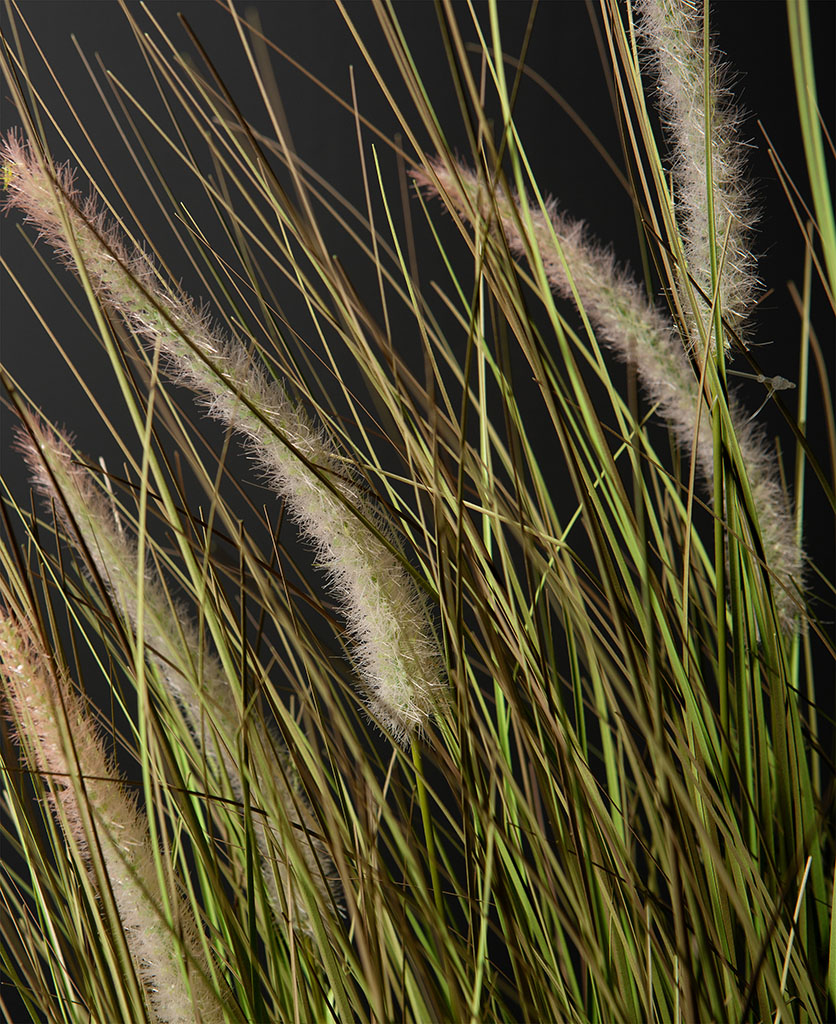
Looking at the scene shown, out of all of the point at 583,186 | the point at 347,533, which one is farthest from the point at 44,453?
the point at 583,186

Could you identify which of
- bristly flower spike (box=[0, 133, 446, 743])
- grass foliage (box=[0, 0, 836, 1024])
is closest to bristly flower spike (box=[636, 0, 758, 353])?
grass foliage (box=[0, 0, 836, 1024])

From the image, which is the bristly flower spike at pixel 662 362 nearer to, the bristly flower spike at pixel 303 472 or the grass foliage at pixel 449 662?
the grass foliage at pixel 449 662

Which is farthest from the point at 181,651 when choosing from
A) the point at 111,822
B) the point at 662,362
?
the point at 662,362

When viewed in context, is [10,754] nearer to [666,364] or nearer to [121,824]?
[121,824]

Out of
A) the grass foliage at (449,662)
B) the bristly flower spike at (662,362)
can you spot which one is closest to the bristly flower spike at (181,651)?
the grass foliage at (449,662)

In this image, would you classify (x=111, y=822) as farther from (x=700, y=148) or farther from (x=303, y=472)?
(x=700, y=148)

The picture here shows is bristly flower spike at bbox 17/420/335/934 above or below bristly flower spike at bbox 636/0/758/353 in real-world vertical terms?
below

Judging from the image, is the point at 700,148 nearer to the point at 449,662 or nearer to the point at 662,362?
the point at 662,362

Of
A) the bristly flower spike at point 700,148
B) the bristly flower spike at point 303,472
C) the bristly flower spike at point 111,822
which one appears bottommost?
the bristly flower spike at point 111,822

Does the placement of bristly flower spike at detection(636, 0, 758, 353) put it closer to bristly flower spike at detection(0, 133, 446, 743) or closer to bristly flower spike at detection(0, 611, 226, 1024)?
bristly flower spike at detection(0, 133, 446, 743)

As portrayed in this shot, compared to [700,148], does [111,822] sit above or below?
below

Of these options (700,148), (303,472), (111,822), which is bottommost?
(111,822)
